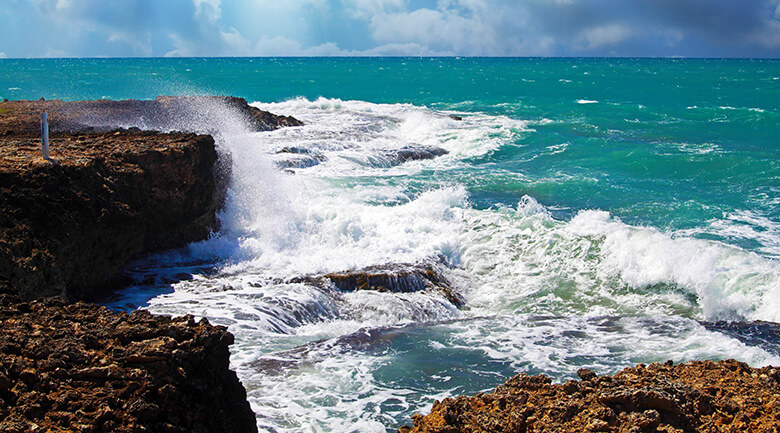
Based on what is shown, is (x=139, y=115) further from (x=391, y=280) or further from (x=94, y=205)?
(x=391, y=280)

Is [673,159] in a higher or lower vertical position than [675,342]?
higher

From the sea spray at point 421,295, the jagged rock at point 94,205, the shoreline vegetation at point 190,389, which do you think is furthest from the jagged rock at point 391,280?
the shoreline vegetation at point 190,389

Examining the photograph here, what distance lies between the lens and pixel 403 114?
119ft

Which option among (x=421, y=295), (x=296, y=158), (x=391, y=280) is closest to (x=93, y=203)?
(x=391, y=280)

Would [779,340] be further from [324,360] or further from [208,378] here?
[208,378]

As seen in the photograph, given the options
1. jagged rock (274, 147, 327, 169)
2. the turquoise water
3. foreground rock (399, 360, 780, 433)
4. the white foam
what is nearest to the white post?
the white foam

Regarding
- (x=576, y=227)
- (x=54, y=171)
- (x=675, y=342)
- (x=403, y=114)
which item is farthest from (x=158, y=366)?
(x=403, y=114)

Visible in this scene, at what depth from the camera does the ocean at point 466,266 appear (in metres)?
7.58

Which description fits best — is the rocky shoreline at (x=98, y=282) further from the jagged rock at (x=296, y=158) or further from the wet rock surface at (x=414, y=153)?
the wet rock surface at (x=414, y=153)

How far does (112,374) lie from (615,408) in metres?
3.45

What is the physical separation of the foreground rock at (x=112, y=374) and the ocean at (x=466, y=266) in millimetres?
1611

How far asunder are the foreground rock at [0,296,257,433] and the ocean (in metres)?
1.61

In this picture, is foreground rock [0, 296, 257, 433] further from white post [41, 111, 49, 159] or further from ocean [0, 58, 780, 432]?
white post [41, 111, 49, 159]

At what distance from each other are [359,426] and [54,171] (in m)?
6.15
